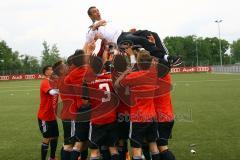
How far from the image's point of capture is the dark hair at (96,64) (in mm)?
7152

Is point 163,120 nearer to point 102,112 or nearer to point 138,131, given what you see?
point 138,131

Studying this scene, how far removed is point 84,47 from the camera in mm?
7715

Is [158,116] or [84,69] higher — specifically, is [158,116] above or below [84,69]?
below

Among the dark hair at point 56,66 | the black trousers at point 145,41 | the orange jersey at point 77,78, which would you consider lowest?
the orange jersey at point 77,78

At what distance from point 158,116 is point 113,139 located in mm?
870

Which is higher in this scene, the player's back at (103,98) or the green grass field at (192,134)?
the player's back at (103,98)

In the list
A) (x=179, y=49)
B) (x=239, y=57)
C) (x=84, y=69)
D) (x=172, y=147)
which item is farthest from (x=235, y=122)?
(x=239, y=57)

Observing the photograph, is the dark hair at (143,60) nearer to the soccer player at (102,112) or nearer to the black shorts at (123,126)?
the soccer player at (102,112)

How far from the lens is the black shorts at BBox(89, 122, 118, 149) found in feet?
23.6

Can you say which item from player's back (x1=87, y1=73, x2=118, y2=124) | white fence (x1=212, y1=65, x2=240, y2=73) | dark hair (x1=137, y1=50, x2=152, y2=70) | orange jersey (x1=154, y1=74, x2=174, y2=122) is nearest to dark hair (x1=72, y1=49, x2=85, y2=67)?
player's back (x1=87, y1=73, x2=118, y2=124)

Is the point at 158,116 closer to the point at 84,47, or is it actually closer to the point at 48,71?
the point at 84,47

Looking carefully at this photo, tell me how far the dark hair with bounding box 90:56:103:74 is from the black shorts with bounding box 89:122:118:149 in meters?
0.93

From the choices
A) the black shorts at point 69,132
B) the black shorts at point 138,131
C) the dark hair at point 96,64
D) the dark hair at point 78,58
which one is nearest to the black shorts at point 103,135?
the black shorts at point 138,131

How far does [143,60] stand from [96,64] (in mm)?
903
